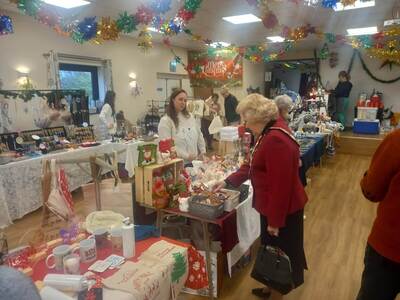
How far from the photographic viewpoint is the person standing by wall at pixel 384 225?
3.94ft

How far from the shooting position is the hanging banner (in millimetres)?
8141

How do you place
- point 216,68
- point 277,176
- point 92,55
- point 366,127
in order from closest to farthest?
1. point 277,176
2. point 92,55
3. point 366,127
4. point 216,68

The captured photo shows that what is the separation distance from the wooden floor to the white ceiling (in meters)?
2.78

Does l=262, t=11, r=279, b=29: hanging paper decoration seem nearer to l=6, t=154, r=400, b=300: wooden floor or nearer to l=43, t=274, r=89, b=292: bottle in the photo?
l=6, t=154, r=400, b=300: wooden floor

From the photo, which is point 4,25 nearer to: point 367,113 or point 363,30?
point 363,30

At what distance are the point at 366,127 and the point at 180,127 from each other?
6.68 meters

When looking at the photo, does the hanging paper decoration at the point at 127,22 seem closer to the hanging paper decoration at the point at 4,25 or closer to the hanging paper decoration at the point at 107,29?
the hanging paper decoration at the point at 107,29

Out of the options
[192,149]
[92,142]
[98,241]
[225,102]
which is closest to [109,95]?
[92,142]

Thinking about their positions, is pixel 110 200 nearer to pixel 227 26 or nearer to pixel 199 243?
pixel 199 243

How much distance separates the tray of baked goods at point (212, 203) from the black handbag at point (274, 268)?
345 millimetres

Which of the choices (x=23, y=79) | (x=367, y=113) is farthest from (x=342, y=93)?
(x=23, y=79)

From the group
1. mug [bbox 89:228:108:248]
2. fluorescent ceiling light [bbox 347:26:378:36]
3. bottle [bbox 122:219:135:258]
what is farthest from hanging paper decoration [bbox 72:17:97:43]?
fluorescent ceiling light [bbox 347:26:378:36]

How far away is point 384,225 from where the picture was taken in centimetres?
128

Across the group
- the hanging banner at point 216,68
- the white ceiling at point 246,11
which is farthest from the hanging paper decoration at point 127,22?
the hanging banner at point 216,68
